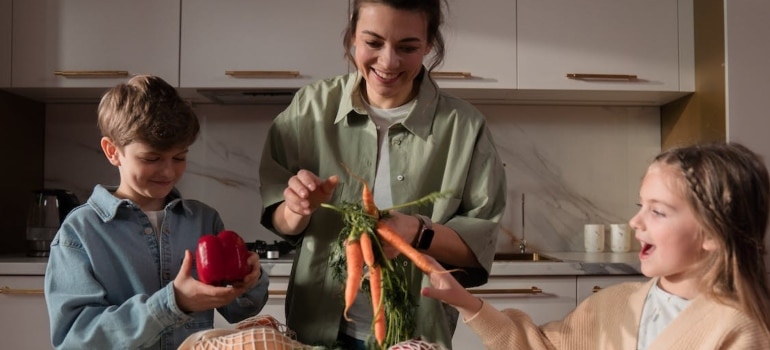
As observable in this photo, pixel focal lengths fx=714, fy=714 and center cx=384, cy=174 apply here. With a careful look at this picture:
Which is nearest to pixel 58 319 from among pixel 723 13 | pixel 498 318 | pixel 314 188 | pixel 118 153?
pixel 118 153

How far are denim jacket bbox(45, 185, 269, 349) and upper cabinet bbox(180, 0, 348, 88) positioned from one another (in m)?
1.40

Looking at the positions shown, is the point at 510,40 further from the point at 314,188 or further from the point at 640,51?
the point at 314,188

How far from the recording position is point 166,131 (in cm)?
119

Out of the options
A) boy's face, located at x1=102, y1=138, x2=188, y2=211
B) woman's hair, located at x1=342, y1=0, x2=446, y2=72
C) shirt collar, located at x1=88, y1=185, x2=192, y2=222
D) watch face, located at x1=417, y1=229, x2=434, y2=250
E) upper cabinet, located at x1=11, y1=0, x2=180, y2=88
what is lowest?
watch face, located at x1=417, y1=229, x2=434, y2=250

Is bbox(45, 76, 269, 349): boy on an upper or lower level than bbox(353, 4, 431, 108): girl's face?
lower

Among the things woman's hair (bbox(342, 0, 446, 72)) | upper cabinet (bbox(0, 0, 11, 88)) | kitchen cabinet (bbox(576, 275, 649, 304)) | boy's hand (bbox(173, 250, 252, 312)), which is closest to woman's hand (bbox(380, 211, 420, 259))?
boy's hand (bbox(173, 250, 252, 312))

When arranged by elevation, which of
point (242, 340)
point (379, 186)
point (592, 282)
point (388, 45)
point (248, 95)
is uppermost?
point (248, 95)

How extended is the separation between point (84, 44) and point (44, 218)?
2.15 ft

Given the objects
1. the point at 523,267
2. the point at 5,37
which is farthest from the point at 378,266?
the point at 5,37

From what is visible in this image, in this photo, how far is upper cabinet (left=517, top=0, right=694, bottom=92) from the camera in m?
2.71

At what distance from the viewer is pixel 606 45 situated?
9.00 feet

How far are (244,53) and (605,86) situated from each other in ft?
4.52

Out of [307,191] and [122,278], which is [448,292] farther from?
[122,278]

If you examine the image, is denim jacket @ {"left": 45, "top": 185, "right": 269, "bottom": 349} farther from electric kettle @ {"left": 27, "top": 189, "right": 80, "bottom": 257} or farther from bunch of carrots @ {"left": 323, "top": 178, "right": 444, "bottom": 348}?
electric kettle @ {"left": 27, "top": 189, "right": 80, "bottom": 257}
